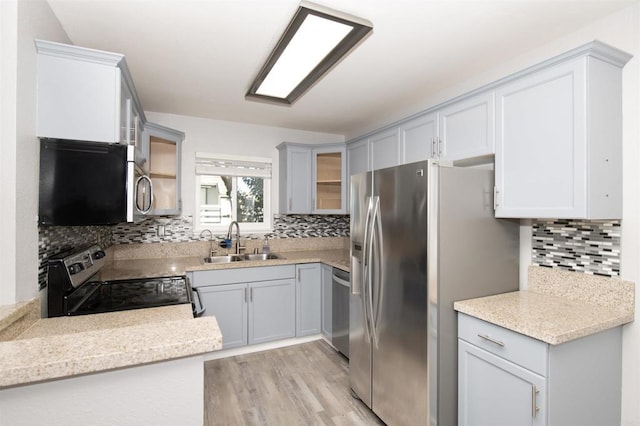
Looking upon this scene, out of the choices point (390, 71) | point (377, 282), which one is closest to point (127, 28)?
point (390, 71)

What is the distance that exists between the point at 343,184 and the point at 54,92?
8.94 ft

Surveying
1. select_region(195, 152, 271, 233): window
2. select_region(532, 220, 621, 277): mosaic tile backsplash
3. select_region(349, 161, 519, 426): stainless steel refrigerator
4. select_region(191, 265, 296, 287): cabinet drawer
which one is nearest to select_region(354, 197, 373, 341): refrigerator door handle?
select_region(349, 161, 519, 426): stainless steel refrigerator

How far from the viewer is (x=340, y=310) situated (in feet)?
9.81

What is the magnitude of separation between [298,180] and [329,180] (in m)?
0.38

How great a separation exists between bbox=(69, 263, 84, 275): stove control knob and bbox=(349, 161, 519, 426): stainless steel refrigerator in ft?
5.68

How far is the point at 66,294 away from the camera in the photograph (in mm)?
1580

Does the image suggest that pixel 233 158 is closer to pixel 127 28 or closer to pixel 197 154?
pixel 197 154

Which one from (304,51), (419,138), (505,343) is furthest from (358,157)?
(505,343)

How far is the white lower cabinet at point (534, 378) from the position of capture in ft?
4.58

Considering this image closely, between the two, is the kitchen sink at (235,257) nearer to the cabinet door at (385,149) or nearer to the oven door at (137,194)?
the oven door at (137,194)

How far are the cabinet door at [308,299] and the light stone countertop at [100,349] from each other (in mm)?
2314

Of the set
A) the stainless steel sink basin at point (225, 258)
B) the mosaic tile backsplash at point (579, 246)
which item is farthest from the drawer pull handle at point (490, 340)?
the stainless steel sink basin at point (225, 258)

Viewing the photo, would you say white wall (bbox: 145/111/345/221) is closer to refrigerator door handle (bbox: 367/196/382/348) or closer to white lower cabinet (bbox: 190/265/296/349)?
white lower cabinet (bbox: 190/265/296/349)

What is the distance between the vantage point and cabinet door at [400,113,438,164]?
241 cm
